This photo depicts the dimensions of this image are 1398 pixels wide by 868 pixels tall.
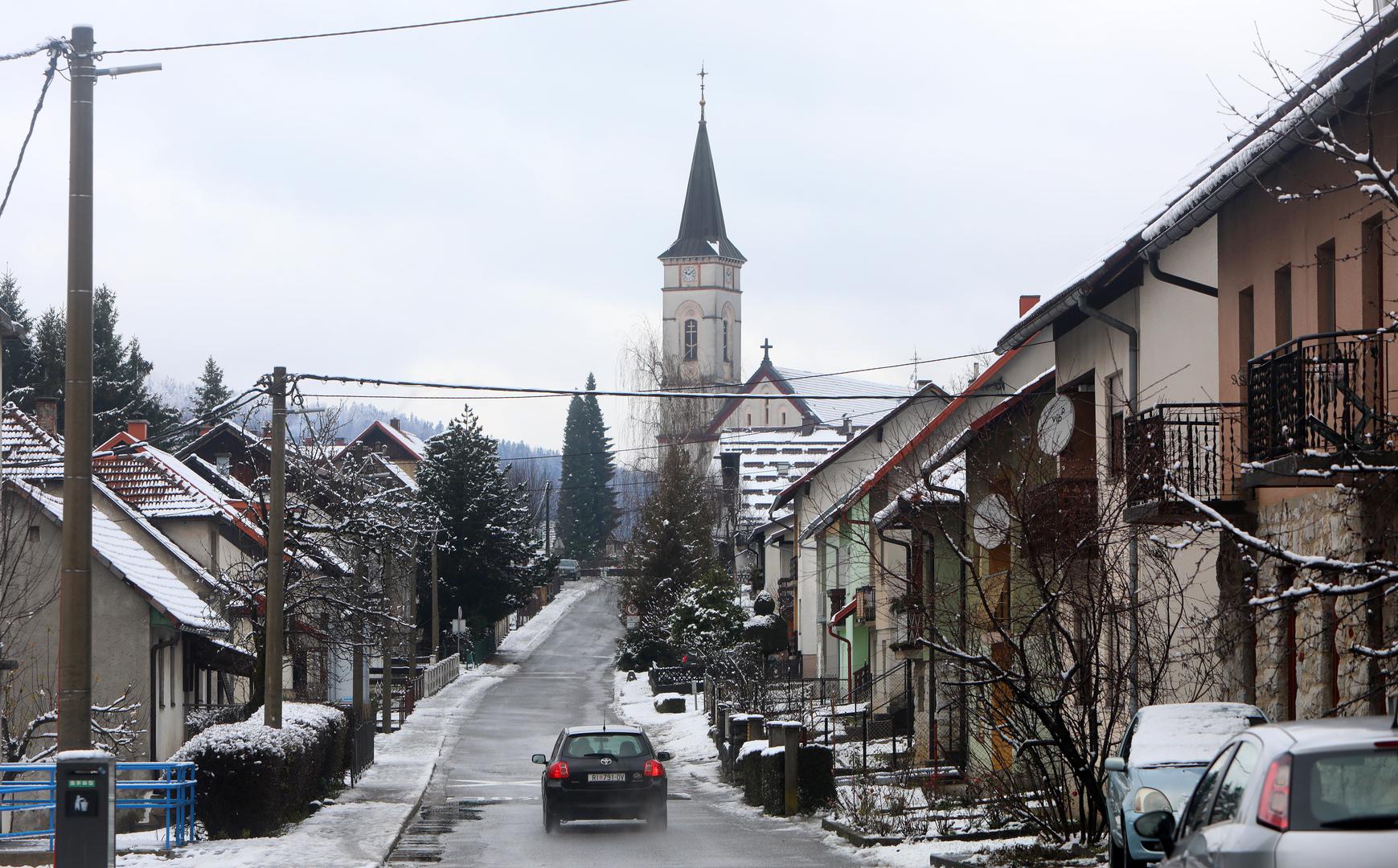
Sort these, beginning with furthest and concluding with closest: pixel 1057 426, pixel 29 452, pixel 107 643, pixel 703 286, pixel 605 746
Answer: pixel 703 286, pixel 29 452, pixel 107 643, pixel 605 746, pixel 1057 426

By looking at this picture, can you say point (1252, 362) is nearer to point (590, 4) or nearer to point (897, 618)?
point (590, 4)

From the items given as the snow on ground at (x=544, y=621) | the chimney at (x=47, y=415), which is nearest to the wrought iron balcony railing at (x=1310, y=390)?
the chimney at (x=47, y=415)

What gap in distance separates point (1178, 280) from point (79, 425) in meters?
11.6

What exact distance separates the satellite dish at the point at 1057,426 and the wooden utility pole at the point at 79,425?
12.9 m

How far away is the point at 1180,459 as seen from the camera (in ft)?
52.9

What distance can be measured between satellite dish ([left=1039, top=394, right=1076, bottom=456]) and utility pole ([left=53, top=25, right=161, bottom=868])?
42.3ft

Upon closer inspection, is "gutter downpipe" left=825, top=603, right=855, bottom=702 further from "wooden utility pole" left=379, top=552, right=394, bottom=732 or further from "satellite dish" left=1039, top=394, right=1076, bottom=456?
"satellite dish" left=1039, top=394, right=1076, bottom=456

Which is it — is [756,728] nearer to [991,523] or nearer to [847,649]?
[991,523]

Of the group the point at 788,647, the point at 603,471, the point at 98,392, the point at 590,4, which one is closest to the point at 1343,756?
the point at 590,4

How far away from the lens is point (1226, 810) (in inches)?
281

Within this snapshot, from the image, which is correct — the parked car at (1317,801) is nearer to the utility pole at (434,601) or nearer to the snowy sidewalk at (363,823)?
the snowy sidewalk at (363,823)

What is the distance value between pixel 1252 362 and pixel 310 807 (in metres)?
16.1

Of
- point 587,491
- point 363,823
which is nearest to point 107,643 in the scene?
point 363,823

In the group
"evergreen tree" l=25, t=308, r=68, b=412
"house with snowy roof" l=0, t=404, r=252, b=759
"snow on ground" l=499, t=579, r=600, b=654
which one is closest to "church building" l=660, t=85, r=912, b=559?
"snow on ground" l=499, t=579, r=600, b=654
